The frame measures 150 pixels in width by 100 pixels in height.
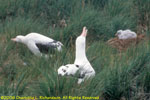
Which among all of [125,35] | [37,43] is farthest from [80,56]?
[125,35]

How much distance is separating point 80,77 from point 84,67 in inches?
12.2

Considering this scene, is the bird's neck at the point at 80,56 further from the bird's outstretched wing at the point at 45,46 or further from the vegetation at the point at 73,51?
the bird's outstretched wing at the point at 45,46

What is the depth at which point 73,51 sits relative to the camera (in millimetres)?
5672

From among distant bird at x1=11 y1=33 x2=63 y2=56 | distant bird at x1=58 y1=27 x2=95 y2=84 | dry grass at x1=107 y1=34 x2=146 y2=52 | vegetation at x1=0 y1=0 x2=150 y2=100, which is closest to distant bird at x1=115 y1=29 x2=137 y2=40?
dry grass at x1=107 y1=34 x2=146 y2=52

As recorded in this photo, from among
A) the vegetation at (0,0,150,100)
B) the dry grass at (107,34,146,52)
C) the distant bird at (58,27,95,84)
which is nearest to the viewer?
the vegetation at (0,0,150,100)

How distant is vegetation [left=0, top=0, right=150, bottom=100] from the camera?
Result: 13.2 feet

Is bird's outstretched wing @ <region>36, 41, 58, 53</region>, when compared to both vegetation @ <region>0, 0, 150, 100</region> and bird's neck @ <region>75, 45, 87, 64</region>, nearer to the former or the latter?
vegetation @ <region>0, 0, 150, 100</region>

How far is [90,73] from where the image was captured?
4500mm

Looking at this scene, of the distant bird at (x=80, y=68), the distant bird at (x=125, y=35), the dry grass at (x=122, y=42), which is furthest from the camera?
the distant bird at (x=125, y=35)

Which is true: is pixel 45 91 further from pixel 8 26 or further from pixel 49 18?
pixel 49 18

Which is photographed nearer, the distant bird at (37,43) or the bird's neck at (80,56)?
the bird's neck at (80,56)

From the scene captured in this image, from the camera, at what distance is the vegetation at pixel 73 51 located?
4023 millimetres

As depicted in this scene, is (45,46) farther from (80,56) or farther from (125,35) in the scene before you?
(125,35)

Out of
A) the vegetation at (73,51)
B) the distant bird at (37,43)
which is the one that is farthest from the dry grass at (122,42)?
the distant bird at (37,43)
